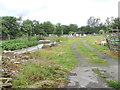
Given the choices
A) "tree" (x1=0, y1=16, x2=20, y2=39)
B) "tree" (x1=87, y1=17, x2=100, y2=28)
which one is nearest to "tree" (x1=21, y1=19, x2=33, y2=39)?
"tree" (x1=0, y1=16, x2=20, y2=39)

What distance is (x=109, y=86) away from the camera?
104 inches

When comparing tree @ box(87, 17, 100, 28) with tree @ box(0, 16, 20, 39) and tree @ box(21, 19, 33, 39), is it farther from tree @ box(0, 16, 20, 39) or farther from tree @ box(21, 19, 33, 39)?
tree @ box(0, 16, 20, 39)

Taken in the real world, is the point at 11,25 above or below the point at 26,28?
above

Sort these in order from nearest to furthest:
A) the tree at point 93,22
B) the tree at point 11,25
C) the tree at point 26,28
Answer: the tree at point 11,25
the tree at point 26,28
the tree at point 93,22

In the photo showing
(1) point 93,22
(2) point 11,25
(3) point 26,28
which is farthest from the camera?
(1) point 93,22

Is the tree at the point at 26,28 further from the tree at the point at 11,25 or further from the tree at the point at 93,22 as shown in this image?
the tree at the point at 93,22

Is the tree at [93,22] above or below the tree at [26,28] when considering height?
above

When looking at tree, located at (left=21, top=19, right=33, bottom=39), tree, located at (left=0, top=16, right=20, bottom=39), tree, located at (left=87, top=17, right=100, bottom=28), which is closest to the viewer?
tree, located at (left=0, top=16, right=20, bottom=39)

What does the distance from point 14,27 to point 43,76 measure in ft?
65.7

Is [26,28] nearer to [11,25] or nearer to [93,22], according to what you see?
[11,25]

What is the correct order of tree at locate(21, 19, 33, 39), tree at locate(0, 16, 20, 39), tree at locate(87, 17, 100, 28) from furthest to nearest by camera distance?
tree at locate(87, 17, 100, 28) < tree at locate(21, 19, 33, 39) < tree at locate(0, 16, 20, 39)

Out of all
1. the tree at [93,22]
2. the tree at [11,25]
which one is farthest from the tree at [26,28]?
the tree at [93,22]

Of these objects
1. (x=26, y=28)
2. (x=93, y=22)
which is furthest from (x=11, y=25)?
(x=93, y=22)

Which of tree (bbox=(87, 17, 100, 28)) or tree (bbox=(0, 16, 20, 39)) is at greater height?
tree (bbox=(87, 17, 100, 28))
